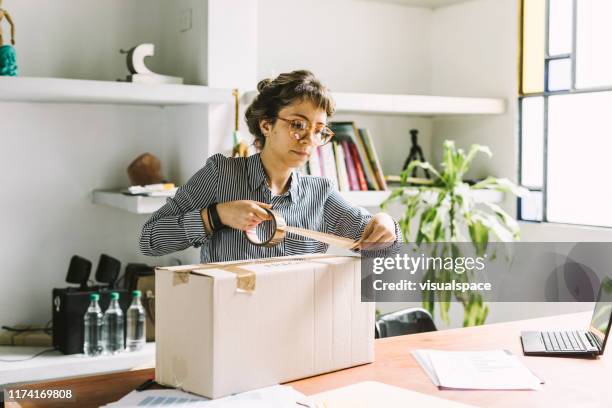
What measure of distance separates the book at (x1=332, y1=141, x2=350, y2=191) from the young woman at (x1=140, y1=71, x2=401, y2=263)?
151cm

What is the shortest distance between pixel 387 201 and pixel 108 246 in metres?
1.40

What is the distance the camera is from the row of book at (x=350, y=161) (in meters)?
3.63

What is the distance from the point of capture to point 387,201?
359 centimetres

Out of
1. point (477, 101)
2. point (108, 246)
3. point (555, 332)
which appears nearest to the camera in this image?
point (555, 332)

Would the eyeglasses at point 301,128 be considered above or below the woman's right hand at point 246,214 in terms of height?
above

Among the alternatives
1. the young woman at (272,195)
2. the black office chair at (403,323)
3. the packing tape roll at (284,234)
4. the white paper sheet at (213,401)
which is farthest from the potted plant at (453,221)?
the white paper sheet at (213,401)

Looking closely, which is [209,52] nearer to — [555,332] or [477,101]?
[477,101]

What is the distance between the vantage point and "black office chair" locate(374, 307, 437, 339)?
241cm

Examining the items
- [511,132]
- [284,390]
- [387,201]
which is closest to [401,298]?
[387,201]

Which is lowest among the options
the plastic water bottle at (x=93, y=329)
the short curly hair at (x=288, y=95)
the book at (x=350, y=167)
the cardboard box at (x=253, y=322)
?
the plastic water bottle at (x=93, y=329)

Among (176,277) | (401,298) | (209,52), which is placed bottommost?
(401,298)

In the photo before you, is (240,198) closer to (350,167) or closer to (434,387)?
(434,387)

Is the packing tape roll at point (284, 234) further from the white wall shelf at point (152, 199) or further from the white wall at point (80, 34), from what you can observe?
the white wall at point (80, 34)

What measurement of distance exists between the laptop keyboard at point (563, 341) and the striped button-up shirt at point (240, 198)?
484 mm
